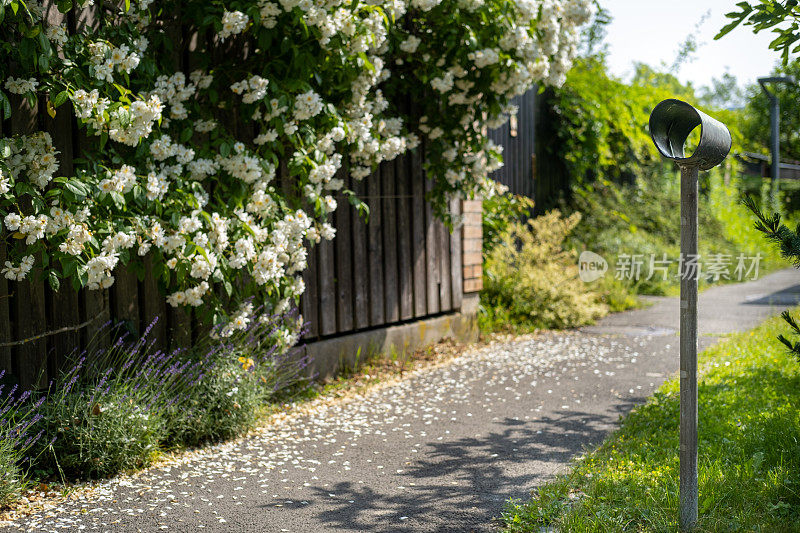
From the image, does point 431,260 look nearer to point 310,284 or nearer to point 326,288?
point 326,288

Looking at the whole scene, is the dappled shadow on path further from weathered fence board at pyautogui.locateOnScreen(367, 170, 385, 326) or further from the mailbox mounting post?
weathered fence board at pyautogui.locateOnScreen(367, 170, 385, 326)

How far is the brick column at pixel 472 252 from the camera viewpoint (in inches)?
288

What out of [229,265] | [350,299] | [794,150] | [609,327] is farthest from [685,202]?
[794,150]

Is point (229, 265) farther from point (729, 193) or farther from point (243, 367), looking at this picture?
point (729, 193)

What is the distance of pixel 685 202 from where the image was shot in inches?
105

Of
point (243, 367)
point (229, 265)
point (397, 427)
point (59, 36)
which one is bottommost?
point (397, 427)

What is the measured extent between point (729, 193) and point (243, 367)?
14142 mm

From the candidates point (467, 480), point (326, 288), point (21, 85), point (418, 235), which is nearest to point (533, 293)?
point (418, 235)

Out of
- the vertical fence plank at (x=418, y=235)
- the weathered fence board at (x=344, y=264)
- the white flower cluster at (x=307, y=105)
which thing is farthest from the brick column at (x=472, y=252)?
the white flower cluster at (x=307, y=105)

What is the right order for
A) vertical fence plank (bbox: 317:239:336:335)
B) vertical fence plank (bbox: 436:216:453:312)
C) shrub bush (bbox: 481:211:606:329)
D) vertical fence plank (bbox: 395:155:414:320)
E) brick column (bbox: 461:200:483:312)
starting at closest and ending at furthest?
vertical fence plank (bbox: 317:239:336:335) → vertical fence plank (bbox: 395:155:414:320) → vertical fence plank (bbox: 436:216:453:312) → brick column (bbox: 461:200:483:312) → shrub bush (bbox: 481:211:606:329)

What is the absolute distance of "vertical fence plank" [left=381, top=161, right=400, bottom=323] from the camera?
6.22m

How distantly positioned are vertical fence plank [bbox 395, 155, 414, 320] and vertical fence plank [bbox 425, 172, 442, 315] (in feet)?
0.86

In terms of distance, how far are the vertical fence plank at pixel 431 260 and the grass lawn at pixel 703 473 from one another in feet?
8.06

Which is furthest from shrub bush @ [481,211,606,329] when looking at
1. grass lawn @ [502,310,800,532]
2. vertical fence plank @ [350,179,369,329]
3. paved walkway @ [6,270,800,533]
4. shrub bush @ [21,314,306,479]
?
shrub bush @ [21,314,306,479]
